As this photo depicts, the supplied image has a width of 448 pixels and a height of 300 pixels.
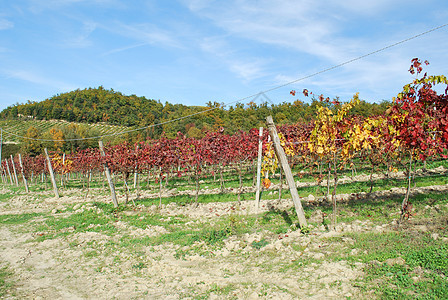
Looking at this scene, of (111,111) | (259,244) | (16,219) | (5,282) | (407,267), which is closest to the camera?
(407,267)

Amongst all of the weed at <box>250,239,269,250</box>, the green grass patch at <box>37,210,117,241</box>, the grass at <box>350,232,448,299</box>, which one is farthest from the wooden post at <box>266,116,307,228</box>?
the green grass patch at <box>37,210,117,241</box>

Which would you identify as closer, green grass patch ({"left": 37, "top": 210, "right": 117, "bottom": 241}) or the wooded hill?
green grass patch ({"left": 37, "top": 210, "right": 117, "bottom": 241})

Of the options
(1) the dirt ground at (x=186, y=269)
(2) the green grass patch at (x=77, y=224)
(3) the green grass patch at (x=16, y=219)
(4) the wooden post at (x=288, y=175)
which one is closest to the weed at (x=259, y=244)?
(1) the dirt ground at (x=186, y=269)

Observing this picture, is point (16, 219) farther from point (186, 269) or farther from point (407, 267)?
point (407, 267)

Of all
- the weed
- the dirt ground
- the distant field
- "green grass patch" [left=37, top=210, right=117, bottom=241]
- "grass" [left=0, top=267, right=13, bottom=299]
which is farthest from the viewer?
the distant field

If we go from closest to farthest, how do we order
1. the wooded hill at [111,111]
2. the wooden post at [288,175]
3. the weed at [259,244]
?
the weed at [259,244] < the wooden post at [288,175] < the wooded hill at [111,111]

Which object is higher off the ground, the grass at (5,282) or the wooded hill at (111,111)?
the wooded hill at (111,111)

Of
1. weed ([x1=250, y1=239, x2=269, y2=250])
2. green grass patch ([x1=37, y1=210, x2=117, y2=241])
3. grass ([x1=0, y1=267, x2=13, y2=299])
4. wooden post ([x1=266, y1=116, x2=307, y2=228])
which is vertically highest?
wooden post ([x1=266, y1=116, x2=307, y2=228])

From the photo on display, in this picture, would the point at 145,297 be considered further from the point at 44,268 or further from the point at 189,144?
the point at 189,144

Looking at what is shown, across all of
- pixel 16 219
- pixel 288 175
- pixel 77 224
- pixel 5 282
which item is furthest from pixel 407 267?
pixel 16 219

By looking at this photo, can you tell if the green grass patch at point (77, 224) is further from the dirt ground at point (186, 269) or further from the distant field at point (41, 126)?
the distant field at point (41, 126)

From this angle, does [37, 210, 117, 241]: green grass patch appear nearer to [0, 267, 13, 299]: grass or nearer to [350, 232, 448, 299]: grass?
[0, 267, 13, 299]: grass

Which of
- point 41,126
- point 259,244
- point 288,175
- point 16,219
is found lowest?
point 259,244

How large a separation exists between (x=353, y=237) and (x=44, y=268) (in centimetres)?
643
